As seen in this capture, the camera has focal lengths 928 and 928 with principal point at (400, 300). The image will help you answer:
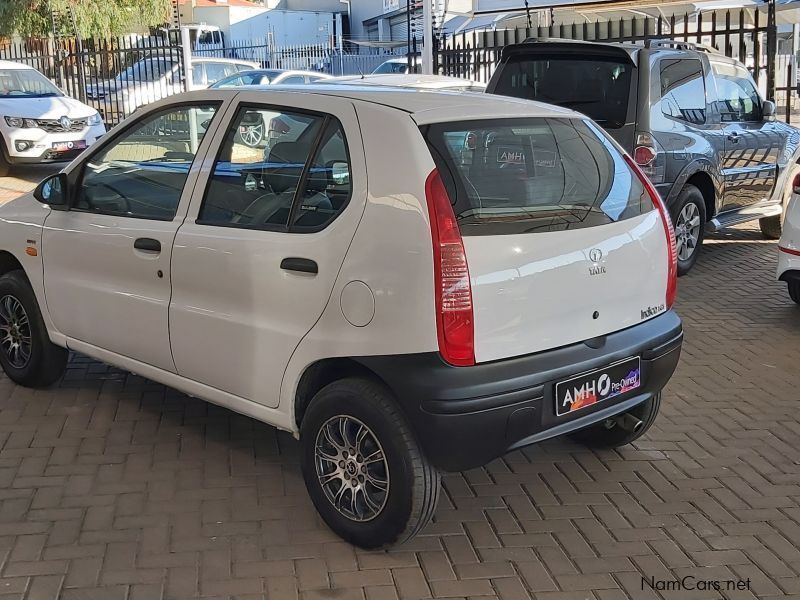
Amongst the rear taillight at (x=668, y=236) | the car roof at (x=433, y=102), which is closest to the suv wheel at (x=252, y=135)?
the car roof at (x=433, y=102)

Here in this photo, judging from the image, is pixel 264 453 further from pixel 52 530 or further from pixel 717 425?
pixel 717 425

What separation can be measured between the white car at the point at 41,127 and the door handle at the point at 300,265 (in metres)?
11.3

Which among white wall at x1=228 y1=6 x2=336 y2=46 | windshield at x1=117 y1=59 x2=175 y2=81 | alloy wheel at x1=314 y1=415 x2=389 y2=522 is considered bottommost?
alloy wheel at x1=314 y1=415 x2=389 y2=522

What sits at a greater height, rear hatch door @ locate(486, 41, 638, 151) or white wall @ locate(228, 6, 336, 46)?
white wall @ locate(228, 6, 336, 46)

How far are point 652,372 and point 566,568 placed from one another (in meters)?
0.90

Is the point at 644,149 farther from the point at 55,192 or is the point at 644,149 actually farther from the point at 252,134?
the point at 55,192

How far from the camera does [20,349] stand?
209 inches

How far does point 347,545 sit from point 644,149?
507 cm

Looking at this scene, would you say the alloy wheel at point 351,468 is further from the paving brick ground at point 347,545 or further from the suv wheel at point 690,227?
the suv wheel at point 690,227

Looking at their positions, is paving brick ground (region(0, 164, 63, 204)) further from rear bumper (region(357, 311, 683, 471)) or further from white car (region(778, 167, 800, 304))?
rear bumper (region(357, 311, 683, 471))

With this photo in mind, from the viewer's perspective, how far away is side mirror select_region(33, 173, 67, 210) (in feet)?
15.6

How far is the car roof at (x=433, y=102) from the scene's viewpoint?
3.60 meters

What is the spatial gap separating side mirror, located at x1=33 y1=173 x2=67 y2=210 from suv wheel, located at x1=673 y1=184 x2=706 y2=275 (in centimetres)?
533

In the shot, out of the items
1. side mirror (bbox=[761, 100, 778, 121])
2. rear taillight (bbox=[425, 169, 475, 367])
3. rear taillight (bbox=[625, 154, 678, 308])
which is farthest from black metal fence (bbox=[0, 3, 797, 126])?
rear taillight (bbox=[425, 169, 475, 367])
